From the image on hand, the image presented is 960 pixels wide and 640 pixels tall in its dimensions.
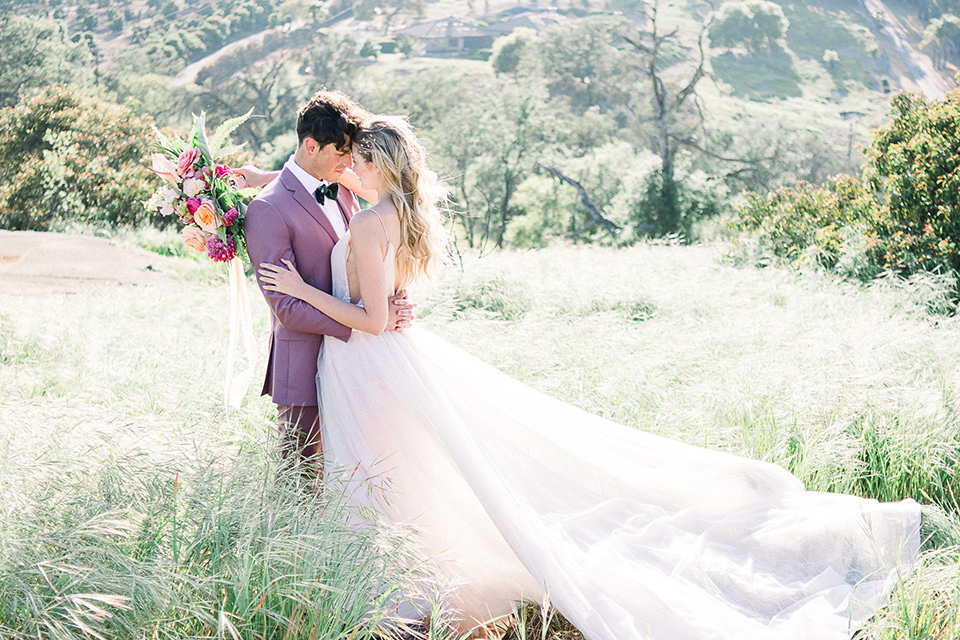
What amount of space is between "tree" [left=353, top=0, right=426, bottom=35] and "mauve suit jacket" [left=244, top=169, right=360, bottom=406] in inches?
1992

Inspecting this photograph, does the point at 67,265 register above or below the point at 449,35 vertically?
below

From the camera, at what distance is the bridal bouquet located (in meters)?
2.77

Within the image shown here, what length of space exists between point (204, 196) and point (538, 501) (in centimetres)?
191

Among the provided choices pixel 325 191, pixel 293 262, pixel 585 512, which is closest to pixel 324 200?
pixel 325 191

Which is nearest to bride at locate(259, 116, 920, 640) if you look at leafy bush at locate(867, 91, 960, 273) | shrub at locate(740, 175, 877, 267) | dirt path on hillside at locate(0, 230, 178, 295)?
leafy bush at locate(867, 91, 960, 273)

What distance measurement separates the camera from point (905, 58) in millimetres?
50688

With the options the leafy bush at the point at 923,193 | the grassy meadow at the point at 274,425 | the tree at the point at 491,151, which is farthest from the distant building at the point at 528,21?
the grassy meadow at the point at 274,425

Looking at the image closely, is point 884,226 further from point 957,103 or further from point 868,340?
point 868,340

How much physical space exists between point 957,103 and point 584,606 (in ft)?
24.9

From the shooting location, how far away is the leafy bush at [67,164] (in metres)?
16.8

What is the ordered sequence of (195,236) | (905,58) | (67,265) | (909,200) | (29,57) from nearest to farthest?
1. (195,236)
2. (909,200)
3. (67,265)
4. (29,57)
5. (905,58)

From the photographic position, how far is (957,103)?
7309 millimetres

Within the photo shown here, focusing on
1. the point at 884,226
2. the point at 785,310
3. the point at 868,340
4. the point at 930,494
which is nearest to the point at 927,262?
the point at 884,226

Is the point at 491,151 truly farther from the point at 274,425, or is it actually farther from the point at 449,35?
the point at 274,425
